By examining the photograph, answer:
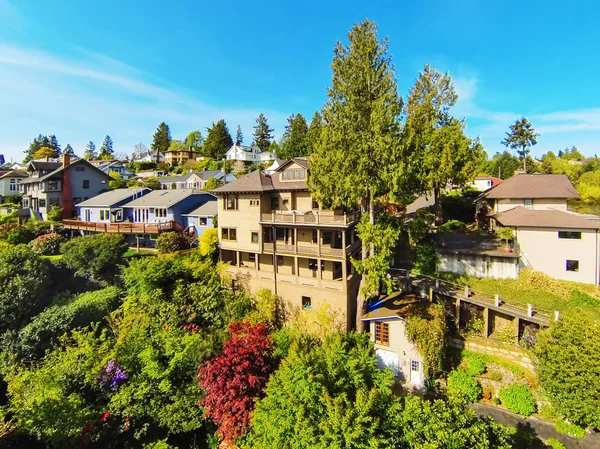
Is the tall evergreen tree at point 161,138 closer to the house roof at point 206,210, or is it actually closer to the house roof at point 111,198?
the house roof at point 111,198

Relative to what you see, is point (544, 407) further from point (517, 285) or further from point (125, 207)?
point (125, 207)

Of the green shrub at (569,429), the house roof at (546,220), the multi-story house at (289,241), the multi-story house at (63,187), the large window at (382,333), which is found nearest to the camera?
the green shrub at (569,429)

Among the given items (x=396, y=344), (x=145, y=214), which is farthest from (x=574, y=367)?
(x=145, y=214)

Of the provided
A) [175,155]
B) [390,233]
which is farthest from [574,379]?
[175,155]

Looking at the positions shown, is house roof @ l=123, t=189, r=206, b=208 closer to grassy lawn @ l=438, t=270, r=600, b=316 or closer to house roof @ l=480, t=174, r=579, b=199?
grassy lawn @ l=438, t=270, r=600, b=316

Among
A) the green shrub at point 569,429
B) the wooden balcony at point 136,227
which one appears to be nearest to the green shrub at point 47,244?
the wooden balcony at point 136,227

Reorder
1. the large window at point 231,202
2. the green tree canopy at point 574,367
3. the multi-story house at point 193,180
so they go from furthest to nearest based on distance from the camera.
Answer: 1. the multi-story house at point 193,180
2. the large window at point 231,202
3. the green tree canopy at point 574,367
